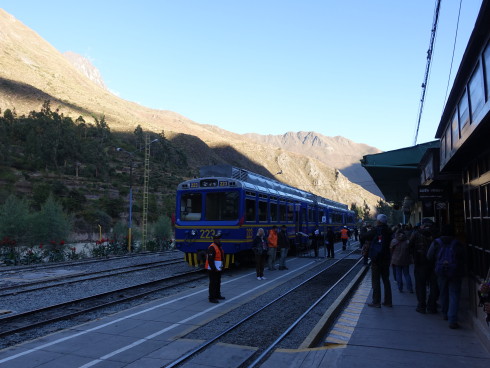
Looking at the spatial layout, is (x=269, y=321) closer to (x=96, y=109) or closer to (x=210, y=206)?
(x=210, y=206)

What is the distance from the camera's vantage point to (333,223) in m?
32.3

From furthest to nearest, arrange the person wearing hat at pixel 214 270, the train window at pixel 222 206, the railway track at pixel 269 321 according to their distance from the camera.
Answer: the train window at pixel 222 206 < the person wearing hat at pixel 214 270 < the railway track at pixel 269 321

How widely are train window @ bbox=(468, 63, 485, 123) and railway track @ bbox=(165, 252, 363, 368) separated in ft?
15.3

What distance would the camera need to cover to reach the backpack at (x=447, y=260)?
6.95 metres

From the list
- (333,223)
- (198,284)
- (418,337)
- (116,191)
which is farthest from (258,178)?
(116,191)

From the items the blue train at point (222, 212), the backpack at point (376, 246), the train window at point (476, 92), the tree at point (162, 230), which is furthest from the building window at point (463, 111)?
the tree at point (162, 230)

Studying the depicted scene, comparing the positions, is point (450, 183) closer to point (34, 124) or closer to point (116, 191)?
point (116, 191)

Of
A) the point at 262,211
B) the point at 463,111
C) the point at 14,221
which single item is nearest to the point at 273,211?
the point at 262,211

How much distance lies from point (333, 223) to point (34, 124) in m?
53.5

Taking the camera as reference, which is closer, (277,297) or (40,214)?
(277,297)

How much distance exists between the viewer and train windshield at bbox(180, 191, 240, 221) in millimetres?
14508

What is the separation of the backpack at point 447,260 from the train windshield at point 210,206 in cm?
806

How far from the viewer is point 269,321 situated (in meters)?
8.12

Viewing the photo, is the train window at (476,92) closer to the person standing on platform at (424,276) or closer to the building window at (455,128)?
the building window at (455,128)
